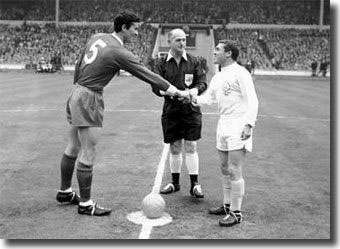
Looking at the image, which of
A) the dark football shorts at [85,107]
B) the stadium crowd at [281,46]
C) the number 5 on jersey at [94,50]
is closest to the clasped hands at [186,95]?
the dark football shorts at [85,107]

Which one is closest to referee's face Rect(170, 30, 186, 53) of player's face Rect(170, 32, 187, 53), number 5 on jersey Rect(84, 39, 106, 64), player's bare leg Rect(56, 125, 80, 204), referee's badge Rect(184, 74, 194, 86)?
player's face Rect(170, 32, 187, 53)

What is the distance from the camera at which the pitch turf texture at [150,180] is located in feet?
18.6

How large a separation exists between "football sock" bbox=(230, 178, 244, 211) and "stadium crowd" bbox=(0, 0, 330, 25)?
53.5 meters

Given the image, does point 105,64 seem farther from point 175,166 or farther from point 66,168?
Answer: point 175,166

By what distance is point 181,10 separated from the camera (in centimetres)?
Result: 6050

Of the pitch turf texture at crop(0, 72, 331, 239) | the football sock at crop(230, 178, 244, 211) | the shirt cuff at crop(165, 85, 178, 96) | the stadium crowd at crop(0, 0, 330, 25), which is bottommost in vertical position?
the pitch turf texture at crop(0, 72, 331, 239)

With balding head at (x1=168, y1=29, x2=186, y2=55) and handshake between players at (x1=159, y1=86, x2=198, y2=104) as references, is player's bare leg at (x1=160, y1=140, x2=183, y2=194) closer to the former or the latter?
handshake between players at (x1=159, y1=86, x2=198, y2=104)

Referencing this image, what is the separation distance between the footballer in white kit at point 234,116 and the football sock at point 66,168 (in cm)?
197

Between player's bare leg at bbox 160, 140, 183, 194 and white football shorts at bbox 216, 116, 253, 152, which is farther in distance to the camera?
player's bare leg at bbox 160, 140, 183, 194

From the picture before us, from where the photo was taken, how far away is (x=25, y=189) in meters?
7.22

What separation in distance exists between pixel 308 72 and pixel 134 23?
41309mm

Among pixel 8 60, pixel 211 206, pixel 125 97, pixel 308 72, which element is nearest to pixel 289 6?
pixel 308 72

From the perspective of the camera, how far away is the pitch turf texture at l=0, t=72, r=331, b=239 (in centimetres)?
566

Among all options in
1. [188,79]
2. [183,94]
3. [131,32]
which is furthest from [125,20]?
[188,79]
